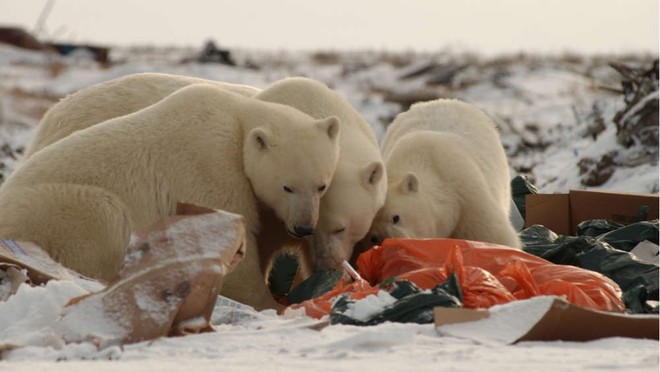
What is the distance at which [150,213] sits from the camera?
5.12 metres

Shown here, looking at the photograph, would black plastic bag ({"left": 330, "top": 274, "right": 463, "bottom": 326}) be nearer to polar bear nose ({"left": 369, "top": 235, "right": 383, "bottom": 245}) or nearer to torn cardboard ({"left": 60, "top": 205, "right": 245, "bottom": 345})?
torn cardboard ({"left": 60, "top": 205, "right": 245, "bottom": 345})

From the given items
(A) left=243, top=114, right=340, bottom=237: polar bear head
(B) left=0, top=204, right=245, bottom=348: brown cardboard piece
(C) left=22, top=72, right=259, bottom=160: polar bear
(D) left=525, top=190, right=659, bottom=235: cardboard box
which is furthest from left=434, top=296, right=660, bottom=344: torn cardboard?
(C) left=22, top=72, right=259, bottom=160: polar bear

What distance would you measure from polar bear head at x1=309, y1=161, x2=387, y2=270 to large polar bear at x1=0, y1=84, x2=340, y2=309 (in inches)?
4.9

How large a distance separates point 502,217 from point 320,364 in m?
2.96

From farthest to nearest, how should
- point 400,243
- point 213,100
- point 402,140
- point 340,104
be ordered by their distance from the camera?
point 402,140
point 340,104
point 213,100
point 400,243

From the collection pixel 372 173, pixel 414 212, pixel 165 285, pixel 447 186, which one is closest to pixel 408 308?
pixel 165 285

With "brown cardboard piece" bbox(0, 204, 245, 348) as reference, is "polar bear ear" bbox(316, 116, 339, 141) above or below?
above

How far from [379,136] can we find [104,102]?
811 centimetres

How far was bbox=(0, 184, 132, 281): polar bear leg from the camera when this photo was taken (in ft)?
15.8

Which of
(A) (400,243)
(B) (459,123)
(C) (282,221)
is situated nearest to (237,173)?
(C) (282,221)

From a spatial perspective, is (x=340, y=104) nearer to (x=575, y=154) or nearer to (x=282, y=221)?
(x=282, y=221)

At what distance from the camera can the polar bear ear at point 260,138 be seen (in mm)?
5039

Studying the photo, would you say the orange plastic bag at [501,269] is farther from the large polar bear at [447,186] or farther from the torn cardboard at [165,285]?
the torn cardboard at [165,285]

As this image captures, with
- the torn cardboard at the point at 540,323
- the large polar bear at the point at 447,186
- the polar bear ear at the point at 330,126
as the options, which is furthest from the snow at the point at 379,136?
the large polar bear at the point at 447,186
